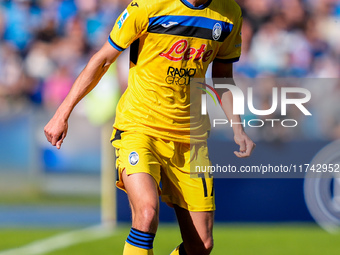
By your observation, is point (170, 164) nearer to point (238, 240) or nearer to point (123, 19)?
point (123, 19)

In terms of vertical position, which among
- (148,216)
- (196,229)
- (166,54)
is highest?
(166,54)

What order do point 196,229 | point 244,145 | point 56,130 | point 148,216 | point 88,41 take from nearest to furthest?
1. point 148,216
2. point 56,130
3. point 196,229
4. point 244,145
5. point 88,41

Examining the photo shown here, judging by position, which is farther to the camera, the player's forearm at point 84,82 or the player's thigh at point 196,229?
the player's thigh at point 196,229

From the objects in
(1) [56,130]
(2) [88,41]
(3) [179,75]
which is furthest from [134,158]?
(2) [88,41]

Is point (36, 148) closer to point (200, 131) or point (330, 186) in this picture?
point (330, 186)

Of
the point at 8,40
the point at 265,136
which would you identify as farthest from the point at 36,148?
the point at 265,136

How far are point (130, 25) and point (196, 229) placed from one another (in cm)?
165

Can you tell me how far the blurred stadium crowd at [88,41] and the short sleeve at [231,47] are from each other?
551 cm

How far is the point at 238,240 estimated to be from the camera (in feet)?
28.1

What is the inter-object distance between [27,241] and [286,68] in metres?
5.17

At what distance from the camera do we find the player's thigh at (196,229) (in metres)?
5.14

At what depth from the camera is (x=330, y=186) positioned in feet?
29.2

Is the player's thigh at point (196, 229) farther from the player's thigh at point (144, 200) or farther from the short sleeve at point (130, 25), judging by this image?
the short sleeve at point (130, 25)

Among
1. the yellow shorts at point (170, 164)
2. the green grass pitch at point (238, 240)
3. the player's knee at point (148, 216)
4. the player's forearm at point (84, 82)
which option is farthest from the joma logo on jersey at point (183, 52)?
the green grass pitch at point (238, 240)
